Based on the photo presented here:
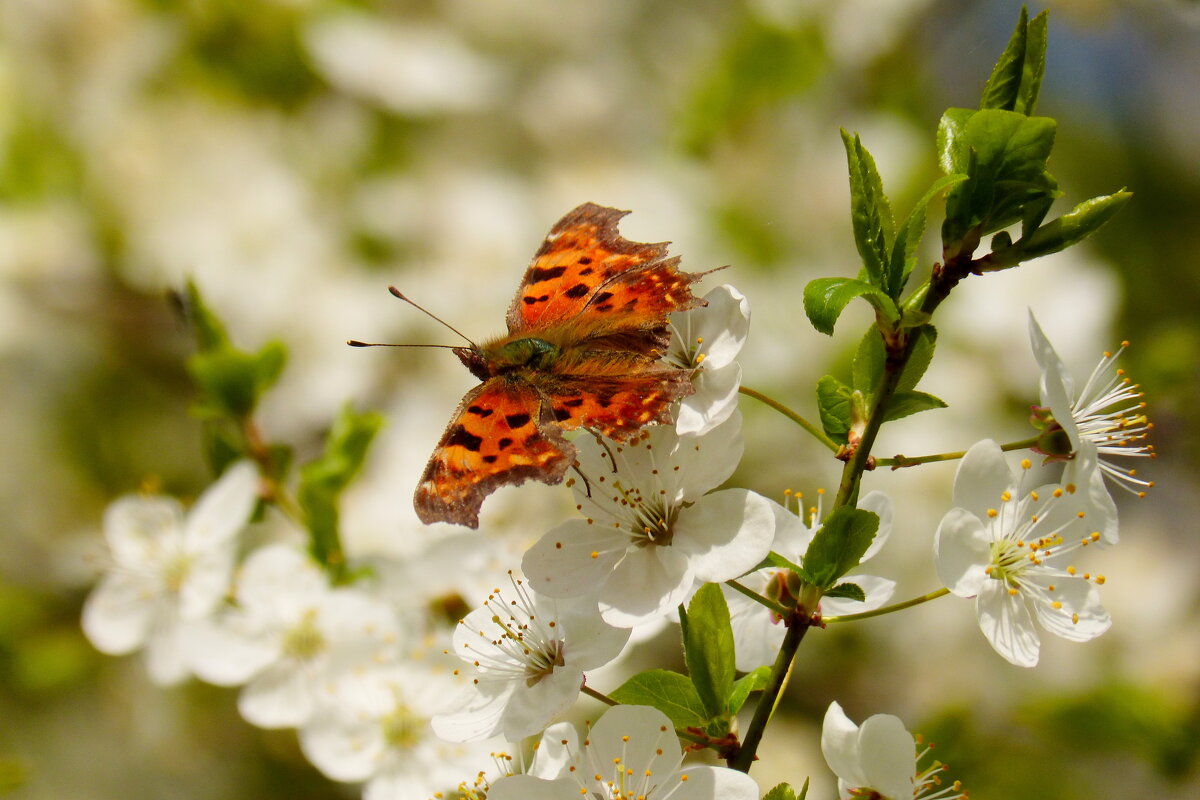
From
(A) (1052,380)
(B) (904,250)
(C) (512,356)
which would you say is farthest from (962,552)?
(C) (512,356)

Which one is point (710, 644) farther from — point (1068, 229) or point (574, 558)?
point (1068, 229)

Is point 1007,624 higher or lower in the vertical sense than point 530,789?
higher

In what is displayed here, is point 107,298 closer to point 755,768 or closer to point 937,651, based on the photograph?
point 755,768

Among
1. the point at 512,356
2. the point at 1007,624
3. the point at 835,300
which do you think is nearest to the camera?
the point at 835,300

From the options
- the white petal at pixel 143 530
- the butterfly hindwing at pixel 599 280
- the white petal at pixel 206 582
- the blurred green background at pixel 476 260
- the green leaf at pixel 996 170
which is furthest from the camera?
the blurred green background at pixel 476 260

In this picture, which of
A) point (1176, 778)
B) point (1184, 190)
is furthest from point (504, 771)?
point (1184, 190)

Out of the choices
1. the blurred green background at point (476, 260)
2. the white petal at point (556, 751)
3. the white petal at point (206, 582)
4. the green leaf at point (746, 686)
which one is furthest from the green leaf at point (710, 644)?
the blurred green background at point (476, 260)

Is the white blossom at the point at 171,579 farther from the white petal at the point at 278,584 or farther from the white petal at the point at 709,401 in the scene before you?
the white petal at the point at 709,401
